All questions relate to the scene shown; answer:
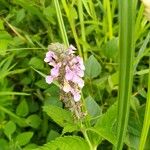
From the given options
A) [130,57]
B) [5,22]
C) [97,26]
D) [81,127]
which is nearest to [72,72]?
[81,127]

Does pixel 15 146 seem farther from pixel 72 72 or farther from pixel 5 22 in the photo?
pixel 5 22

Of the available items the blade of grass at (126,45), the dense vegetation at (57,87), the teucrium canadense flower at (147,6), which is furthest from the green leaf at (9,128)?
the teucrium canadense flower at (147,6)

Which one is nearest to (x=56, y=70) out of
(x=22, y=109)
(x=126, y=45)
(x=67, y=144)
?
(x=67, y=144)

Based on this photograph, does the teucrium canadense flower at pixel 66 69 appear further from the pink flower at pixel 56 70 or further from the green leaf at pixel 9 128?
the green leaf at pixel 9 128

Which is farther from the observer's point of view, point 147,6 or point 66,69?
point 66,69

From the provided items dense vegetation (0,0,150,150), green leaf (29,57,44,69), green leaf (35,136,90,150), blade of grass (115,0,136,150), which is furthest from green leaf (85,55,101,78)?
blade of grass (115,0,136,150)

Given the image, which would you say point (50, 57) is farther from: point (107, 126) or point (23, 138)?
point (23, 138)

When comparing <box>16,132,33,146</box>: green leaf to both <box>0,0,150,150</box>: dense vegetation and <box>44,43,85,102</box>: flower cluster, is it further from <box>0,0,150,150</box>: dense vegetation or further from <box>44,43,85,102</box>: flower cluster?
<box>44,43,85,102</box>: flower cluster
